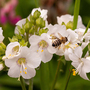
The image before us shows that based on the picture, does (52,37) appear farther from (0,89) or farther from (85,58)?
(0,89)

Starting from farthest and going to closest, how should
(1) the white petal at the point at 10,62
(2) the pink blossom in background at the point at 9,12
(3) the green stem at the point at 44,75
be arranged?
(2) the pink blossom in background at the point at 9,12, (3) the green stem at the point at 44,75, (1) the white petal at the point at 10,62

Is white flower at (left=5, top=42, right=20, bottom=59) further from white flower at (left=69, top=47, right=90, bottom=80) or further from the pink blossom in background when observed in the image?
the pink blossom in background

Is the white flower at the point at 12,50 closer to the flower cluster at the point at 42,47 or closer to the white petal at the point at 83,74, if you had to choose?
the flower cluster at the point at 42,47

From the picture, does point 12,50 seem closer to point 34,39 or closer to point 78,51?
point 34,39

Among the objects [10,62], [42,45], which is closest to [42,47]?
[42,45]

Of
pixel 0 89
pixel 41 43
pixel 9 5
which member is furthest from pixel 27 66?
pixel 9 5

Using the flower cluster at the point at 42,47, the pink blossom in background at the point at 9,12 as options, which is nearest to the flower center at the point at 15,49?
the flower cluster at the point at 42,47

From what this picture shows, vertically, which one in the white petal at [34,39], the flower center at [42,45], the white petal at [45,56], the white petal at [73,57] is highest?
the white petal at [34,39]
